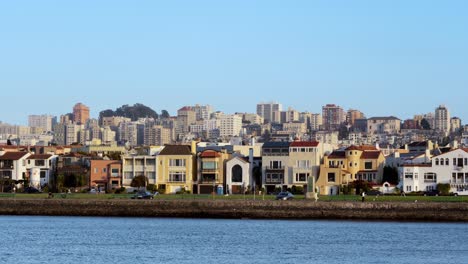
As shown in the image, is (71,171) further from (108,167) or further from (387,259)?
(387,259)

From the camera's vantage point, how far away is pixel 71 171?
101 meters

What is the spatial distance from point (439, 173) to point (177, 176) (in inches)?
799

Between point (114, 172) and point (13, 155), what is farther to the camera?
point (13, 155)

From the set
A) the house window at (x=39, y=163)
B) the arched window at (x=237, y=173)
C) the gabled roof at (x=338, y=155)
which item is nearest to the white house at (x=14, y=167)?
the house window at (x=39, y=163)

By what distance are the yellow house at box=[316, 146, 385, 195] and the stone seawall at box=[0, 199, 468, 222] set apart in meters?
18.7

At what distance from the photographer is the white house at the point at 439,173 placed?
3536 inches

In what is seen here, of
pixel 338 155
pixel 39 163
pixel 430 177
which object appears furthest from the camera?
pixel 39 163

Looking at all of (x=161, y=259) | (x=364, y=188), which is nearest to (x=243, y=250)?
(x=161, y=259)

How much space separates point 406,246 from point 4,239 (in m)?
18.3

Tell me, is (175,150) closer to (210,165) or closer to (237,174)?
(210,165)

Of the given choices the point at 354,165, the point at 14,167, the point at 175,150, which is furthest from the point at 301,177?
the point at 14,167

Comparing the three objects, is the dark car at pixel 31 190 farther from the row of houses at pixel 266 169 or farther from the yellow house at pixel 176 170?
the yellow house at pixel 176 170

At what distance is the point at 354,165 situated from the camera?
96.1 meters

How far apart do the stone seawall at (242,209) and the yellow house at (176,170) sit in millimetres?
18386
